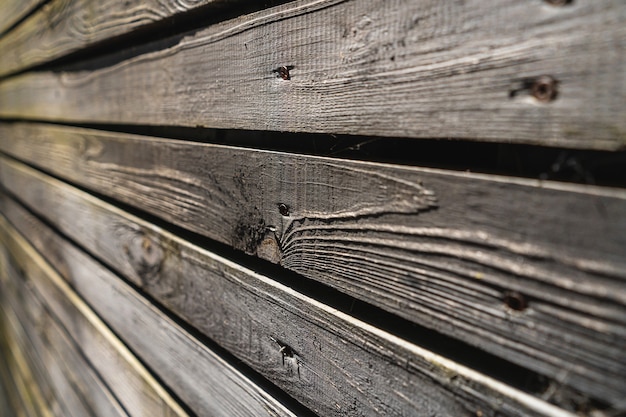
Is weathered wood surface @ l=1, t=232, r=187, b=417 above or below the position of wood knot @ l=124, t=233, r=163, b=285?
below

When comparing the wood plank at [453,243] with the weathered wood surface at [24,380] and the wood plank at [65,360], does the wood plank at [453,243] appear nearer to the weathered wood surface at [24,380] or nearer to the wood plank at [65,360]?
the wood plank at [65,360]

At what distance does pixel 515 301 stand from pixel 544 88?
0.20 metres

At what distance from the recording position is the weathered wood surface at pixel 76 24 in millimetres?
1130

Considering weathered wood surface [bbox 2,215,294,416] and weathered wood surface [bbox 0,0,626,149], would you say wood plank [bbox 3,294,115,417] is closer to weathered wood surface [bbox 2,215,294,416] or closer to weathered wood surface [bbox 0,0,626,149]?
weathered wood surface [bbox 2,215,294,416]

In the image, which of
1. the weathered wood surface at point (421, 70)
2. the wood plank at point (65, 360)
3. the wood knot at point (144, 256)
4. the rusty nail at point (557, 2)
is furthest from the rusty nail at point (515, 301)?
the wood plank at point (65, 360)

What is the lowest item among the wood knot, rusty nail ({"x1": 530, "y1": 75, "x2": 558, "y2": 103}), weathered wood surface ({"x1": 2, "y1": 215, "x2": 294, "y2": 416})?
weathered wood surface ({"x1": 2, "y1": 215, "x2": 294, "y2": 416})

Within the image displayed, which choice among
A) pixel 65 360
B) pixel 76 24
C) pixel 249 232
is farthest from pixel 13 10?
pixel 249 232

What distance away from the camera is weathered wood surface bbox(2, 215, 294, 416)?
980mm

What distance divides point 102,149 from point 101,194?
178mm

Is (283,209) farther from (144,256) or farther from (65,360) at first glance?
(65,360)

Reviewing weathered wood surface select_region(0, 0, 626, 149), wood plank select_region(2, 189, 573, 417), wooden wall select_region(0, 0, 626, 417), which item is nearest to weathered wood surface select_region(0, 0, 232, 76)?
wooden wall select_region(0, 0, 626, 417)

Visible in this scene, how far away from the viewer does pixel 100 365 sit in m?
1.78

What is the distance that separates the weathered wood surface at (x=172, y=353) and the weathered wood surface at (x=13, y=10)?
3.46 ft

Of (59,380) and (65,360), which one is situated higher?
(65,360)
